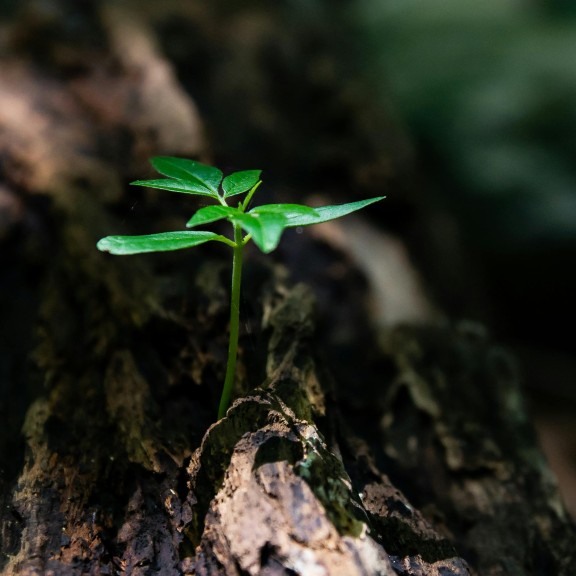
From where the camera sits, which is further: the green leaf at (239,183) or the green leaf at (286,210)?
the green leaf at (239,183)

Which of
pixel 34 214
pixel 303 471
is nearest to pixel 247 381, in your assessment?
pixel 303 471

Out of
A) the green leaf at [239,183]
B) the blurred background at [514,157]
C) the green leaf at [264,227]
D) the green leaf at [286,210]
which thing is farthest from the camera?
the blurred background at [514,157]

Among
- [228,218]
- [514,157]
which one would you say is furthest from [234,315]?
[514,157]

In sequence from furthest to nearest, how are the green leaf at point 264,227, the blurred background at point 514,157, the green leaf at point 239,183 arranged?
the blurred background at point 514,157, the green leaf at point 239,183, the green leaf at point 264,227

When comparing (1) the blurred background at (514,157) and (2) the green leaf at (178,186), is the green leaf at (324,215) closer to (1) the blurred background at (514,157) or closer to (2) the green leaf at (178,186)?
(2) the green leaf at (178,186)

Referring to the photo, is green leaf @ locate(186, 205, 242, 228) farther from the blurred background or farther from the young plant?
the blurred background

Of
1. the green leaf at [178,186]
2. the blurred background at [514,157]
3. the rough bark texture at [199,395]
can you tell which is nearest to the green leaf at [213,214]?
the green leaf at [178,186]

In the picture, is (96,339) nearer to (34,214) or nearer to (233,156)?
(34,214)
